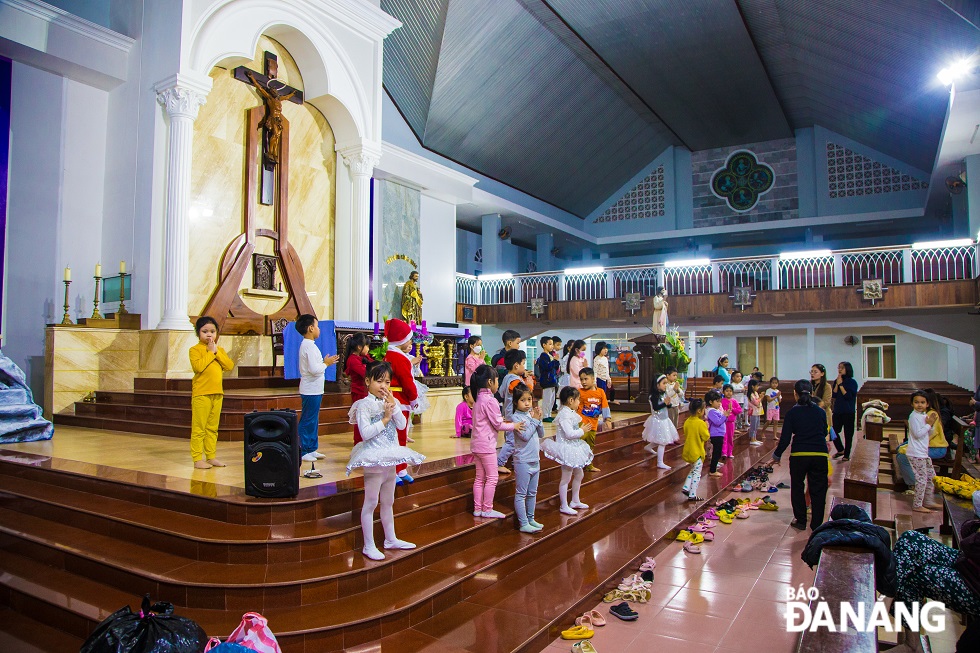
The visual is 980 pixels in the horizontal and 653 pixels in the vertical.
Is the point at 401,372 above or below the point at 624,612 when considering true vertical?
above

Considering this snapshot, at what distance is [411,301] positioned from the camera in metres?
13.3

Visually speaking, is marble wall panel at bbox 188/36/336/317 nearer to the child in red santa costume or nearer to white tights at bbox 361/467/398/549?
the child in red santa costume

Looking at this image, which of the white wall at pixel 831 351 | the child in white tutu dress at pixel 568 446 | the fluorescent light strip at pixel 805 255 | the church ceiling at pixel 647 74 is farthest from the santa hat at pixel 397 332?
the white wall at pixel 831 351

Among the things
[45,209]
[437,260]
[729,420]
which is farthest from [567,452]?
[437,260]

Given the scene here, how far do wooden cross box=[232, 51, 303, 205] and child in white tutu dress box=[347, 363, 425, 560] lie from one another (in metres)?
7.08

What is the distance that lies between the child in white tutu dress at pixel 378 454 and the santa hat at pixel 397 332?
1260 mm

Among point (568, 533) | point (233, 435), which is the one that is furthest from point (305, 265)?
point (568, 533)

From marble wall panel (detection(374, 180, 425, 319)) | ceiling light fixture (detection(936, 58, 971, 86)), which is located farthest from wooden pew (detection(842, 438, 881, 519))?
marble wall panel (detection(374, 180, 425, 319))

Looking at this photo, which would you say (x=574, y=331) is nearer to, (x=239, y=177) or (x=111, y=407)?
(x=239, y=177)

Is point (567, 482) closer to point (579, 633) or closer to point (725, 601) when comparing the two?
point (725, 601)

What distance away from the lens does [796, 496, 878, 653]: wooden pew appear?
207 cm

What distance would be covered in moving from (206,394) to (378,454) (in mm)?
1997

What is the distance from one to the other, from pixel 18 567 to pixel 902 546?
4964mm

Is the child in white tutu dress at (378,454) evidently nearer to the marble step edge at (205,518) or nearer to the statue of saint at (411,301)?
the marble step edge at (205,518)
